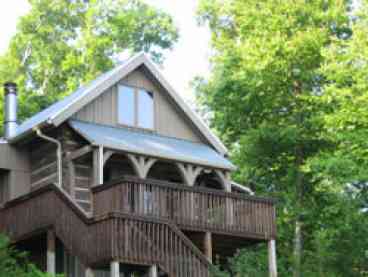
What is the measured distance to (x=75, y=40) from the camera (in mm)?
56344

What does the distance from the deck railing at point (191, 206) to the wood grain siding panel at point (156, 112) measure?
415 centimetres

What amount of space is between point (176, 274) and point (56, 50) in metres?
32.4

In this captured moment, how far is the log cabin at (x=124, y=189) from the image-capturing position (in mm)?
25047

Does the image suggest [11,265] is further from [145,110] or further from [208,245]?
[145,110]

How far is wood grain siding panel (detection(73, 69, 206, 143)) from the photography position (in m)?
29.9

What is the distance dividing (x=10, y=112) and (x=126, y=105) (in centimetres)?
386

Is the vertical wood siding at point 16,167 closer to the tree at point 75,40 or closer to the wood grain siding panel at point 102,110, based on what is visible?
the wood grain siding panel at point 102,110

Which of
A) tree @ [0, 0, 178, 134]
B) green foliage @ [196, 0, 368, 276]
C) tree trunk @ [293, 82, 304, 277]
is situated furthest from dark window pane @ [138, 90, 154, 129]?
tree @ [0, 0, 178, 134]

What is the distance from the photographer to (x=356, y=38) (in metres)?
35.3

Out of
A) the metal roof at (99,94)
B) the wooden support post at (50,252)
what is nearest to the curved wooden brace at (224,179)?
the metal roof at (99,94)

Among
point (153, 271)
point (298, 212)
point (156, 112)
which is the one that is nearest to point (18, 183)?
point (156, 112)

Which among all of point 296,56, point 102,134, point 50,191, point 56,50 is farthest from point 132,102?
point 56,50

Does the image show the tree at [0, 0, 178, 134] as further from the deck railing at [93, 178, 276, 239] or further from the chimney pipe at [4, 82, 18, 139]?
the deck railing at [93, 178, 276, 239]

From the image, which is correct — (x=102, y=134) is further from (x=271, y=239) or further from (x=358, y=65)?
(x=358, y=65)
